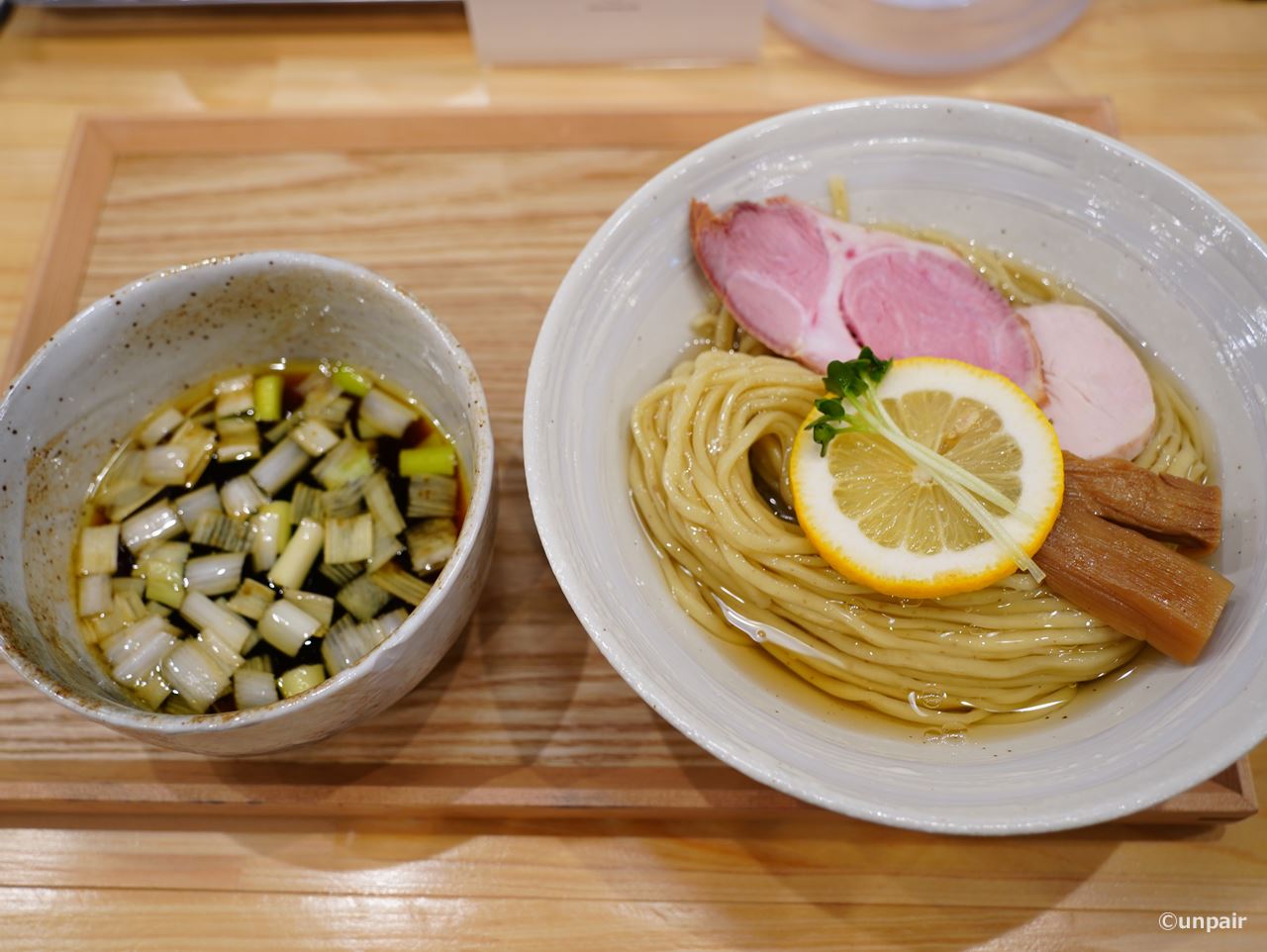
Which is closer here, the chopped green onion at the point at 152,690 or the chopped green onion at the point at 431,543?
the chopped green onion at the point at 152,690

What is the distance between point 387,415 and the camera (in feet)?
6.23

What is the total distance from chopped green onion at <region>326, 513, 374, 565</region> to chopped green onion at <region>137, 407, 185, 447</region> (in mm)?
406

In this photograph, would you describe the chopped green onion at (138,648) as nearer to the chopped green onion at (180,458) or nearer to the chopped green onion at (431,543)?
the chopped green onion at (180,458)

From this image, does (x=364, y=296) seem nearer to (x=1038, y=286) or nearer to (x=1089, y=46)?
(x=1038, y=286)

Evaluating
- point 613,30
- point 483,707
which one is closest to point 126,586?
point 483,707

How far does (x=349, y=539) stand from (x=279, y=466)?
238mm

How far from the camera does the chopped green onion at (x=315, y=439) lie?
1880 mm

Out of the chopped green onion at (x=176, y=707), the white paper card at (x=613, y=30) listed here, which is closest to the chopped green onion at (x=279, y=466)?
the chopped green onion at (x=176, y=707)

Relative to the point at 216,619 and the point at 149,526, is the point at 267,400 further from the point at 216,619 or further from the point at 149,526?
the point at 216,619

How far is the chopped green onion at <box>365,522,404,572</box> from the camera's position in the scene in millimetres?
1756

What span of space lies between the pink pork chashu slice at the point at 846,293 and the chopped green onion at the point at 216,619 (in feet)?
3.76

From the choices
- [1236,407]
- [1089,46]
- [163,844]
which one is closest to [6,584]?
[163,844]

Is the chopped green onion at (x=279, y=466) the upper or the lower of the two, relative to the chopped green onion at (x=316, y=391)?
lower

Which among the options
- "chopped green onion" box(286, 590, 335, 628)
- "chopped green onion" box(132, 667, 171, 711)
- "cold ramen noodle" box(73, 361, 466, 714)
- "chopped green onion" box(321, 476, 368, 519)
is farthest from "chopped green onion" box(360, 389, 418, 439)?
"chopped green onion" box(132, 667, 171, 711)
